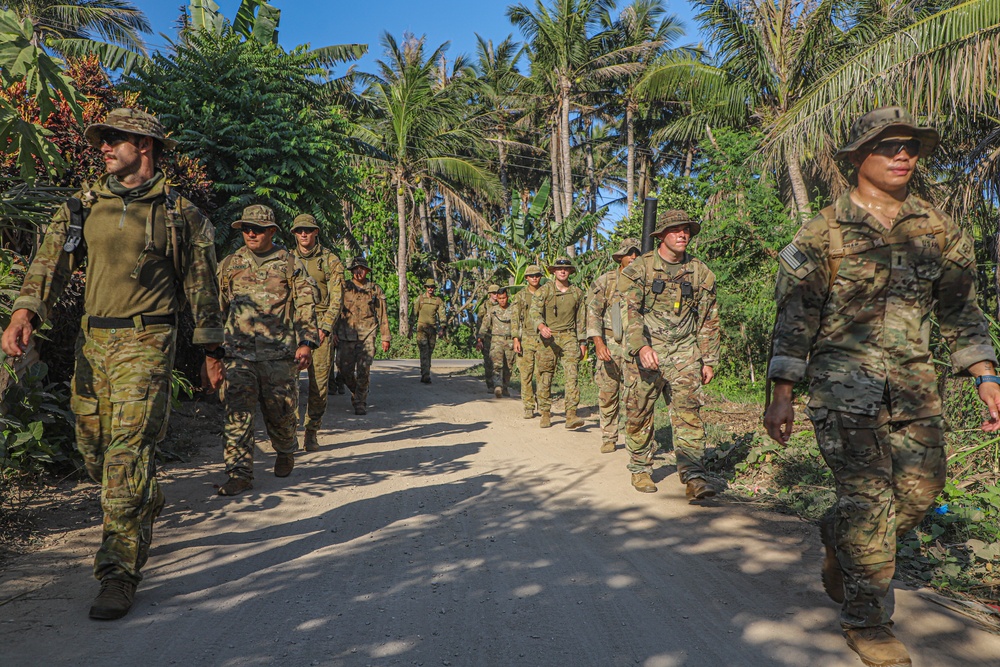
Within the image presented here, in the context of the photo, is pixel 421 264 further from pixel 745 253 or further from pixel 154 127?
pixel 154 127

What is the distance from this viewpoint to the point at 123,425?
391 cm

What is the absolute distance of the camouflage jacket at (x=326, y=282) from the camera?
9.32m

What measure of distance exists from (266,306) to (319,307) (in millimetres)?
→ 2842

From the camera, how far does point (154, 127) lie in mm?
4191

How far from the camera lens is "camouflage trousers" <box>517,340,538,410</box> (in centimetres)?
1149

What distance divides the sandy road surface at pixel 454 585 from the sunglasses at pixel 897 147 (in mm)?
2251

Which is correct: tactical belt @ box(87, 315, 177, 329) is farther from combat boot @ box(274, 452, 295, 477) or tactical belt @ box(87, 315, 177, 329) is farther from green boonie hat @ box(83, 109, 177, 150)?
combat boot @ box(274, 452, 295, 477)

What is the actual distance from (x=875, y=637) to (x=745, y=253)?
12.0 meters

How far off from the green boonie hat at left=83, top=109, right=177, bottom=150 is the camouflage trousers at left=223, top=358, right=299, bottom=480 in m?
2.68

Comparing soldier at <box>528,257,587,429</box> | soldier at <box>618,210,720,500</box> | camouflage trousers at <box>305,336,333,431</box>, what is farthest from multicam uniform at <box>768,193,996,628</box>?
soldier at <box>528,257,587,429</box>

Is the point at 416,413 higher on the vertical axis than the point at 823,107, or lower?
lower

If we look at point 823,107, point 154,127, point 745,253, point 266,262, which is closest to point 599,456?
point 266,262

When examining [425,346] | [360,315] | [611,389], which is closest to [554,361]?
[611,389]

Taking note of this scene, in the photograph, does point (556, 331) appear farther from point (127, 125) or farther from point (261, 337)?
point (127, 125)
